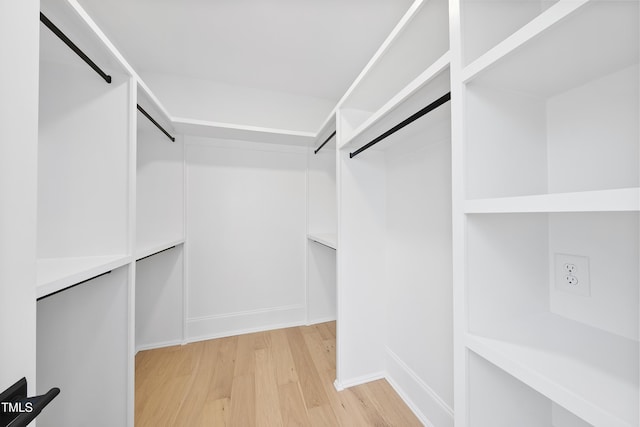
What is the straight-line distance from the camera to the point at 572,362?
53cm

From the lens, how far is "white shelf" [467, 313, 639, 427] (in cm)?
42

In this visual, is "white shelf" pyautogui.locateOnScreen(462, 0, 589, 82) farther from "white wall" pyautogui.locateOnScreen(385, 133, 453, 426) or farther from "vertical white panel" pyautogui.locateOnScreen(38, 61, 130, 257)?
"vertical white panel" pyautogui.locateOnScreen(38, 61, 130, 257)

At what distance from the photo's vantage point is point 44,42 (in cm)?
85

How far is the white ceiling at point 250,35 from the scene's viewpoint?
142 centimetres

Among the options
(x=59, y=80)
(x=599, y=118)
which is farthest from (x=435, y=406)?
(x=59, y=80)

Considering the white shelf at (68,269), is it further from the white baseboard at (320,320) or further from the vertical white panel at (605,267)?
the white baseboard at (320,320)

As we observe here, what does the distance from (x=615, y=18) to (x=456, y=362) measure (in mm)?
849

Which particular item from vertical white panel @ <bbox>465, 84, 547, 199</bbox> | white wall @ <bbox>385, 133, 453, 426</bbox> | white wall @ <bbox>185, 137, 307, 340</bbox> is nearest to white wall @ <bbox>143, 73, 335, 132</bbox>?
white wall @ <bbox>185, 137, 307, 340</bbox>

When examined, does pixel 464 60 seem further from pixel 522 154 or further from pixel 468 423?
pixel 468 423

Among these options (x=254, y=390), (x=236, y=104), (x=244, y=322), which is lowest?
(x=254, y=390)

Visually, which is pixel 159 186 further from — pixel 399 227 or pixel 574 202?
pixel 574 202

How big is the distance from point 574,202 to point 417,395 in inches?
56.2

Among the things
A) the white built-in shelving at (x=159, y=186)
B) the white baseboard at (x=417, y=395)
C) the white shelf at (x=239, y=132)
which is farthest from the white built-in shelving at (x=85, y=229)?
the white baseboard at (x=417, y=395)

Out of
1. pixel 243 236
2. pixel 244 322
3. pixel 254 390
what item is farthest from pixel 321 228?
pixel 254 390
